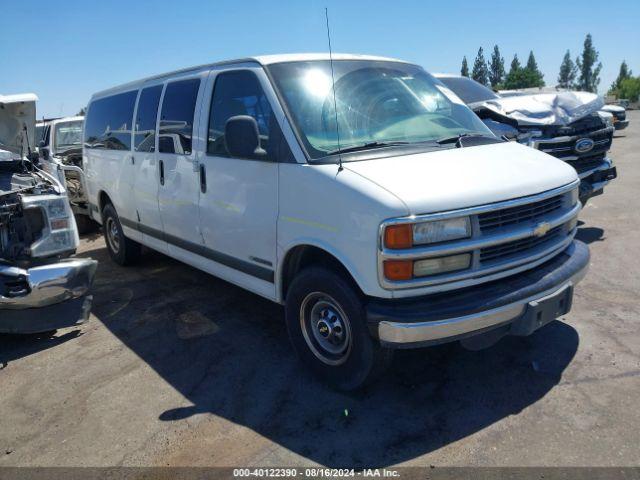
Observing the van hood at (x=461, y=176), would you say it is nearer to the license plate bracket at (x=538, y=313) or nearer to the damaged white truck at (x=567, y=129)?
the license plate bracket at (x=538, y=313)

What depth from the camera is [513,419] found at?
10.2 ft

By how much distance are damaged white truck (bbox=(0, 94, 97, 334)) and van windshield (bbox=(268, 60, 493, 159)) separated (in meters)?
2.41

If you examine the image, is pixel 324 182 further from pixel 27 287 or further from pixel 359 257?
pixel 27 287

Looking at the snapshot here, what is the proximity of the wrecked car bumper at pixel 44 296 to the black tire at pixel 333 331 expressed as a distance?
7.07 ft

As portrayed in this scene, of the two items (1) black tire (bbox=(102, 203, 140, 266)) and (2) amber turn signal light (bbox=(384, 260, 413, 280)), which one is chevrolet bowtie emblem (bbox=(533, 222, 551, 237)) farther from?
(1) black tire (bbox=(102, 203, 140, 266))

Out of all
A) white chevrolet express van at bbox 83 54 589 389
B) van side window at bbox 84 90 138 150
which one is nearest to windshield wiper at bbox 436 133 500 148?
white chevrolet express van at bbox 83 54 589 389

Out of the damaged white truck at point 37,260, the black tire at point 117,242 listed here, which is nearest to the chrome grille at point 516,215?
the damaged white truck at point 37,260

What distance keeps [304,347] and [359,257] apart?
1.01m

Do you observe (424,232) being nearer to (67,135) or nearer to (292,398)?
(292,398)

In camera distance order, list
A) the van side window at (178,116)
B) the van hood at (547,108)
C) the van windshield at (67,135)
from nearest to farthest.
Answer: the van side window at (178,116) → the van hood at (547,108) → the van windshield at (67,135)

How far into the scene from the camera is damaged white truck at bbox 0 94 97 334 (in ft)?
14.3

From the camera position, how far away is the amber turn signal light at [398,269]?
9.46ft

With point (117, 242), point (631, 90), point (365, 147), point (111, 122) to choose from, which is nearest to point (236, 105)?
point (365, 147)

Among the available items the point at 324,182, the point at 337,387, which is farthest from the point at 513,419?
the point at 324,182
